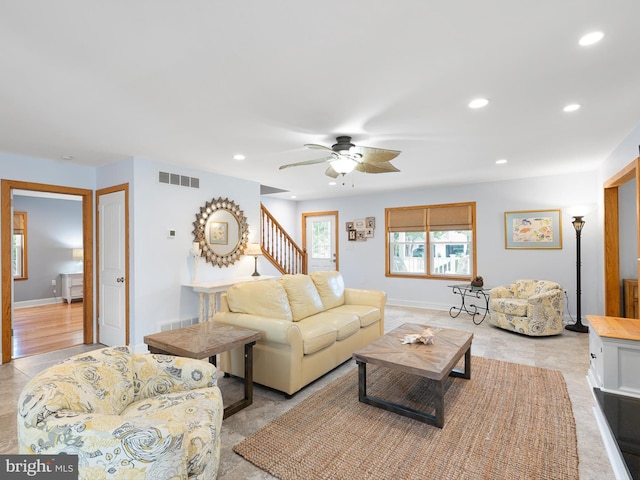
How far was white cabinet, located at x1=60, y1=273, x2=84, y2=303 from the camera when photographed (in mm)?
7580

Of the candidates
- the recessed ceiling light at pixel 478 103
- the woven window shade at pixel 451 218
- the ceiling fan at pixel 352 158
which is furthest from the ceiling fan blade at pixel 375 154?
the woven window shade at pixel 451 218

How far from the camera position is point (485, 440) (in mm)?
2254

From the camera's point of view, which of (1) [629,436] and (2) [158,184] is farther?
(2) [158,184]

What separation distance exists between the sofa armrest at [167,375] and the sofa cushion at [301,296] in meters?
1.64

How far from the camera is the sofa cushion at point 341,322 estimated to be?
11.5 feet

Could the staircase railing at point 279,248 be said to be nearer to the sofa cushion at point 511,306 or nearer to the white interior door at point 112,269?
the white interior door at point 112,269

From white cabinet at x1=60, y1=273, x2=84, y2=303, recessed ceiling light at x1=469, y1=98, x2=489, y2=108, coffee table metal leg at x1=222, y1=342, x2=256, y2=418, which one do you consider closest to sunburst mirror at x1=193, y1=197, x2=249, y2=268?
coffee table metal leg at x1=222, y1=342, x2=256, y2=418

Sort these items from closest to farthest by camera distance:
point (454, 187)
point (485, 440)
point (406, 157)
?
point (485, 440) < point (406, 157) < point (454, 187)

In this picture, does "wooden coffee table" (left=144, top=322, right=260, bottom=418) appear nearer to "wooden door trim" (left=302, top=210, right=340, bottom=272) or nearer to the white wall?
the white wall

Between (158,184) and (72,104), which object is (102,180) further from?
(72,104)

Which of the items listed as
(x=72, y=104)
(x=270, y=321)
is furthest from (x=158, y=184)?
(x=270, y=321)

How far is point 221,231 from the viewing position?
206 inches

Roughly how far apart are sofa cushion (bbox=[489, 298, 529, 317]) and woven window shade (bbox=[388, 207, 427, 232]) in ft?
7.13

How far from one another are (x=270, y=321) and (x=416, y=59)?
232 cm
